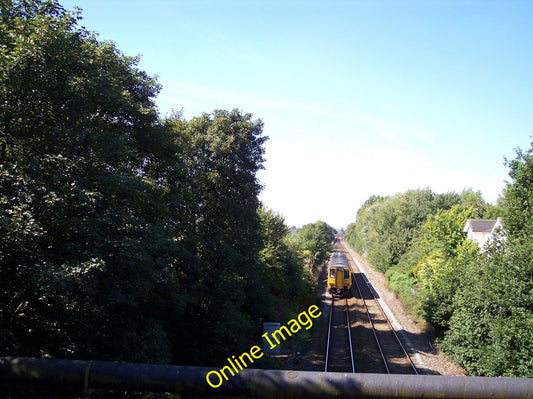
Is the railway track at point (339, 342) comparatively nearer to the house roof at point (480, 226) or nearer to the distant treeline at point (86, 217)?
the distant treeline at point (86, 217)

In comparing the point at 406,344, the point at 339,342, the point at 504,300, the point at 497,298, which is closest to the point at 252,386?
the point at 504,300

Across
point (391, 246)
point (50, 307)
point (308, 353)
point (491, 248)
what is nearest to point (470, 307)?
point (491, 248)

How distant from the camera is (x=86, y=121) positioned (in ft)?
30.7

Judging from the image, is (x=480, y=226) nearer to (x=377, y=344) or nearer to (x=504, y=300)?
(x=377, y=344)

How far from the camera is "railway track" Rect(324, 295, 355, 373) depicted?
16877mm

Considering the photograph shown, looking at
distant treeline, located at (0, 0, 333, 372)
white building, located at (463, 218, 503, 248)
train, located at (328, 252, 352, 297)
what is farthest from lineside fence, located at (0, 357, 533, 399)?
white building, located at (463, 218, 503, 248)

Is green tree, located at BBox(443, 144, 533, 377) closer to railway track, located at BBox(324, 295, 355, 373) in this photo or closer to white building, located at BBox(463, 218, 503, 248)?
railway track, located at BBox(324, 295, 355, 373)

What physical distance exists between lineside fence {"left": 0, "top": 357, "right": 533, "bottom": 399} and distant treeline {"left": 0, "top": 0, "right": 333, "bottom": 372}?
4719mm

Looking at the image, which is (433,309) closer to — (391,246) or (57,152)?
(57,152)

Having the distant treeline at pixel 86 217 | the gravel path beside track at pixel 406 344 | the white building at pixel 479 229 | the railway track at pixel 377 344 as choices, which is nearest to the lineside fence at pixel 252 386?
the distant treeline at pixel 86 217

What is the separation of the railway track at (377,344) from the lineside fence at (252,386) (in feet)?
51.4

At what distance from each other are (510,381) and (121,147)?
10.0 meters

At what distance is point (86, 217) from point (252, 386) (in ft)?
22.6

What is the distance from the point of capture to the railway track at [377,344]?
1662cm
